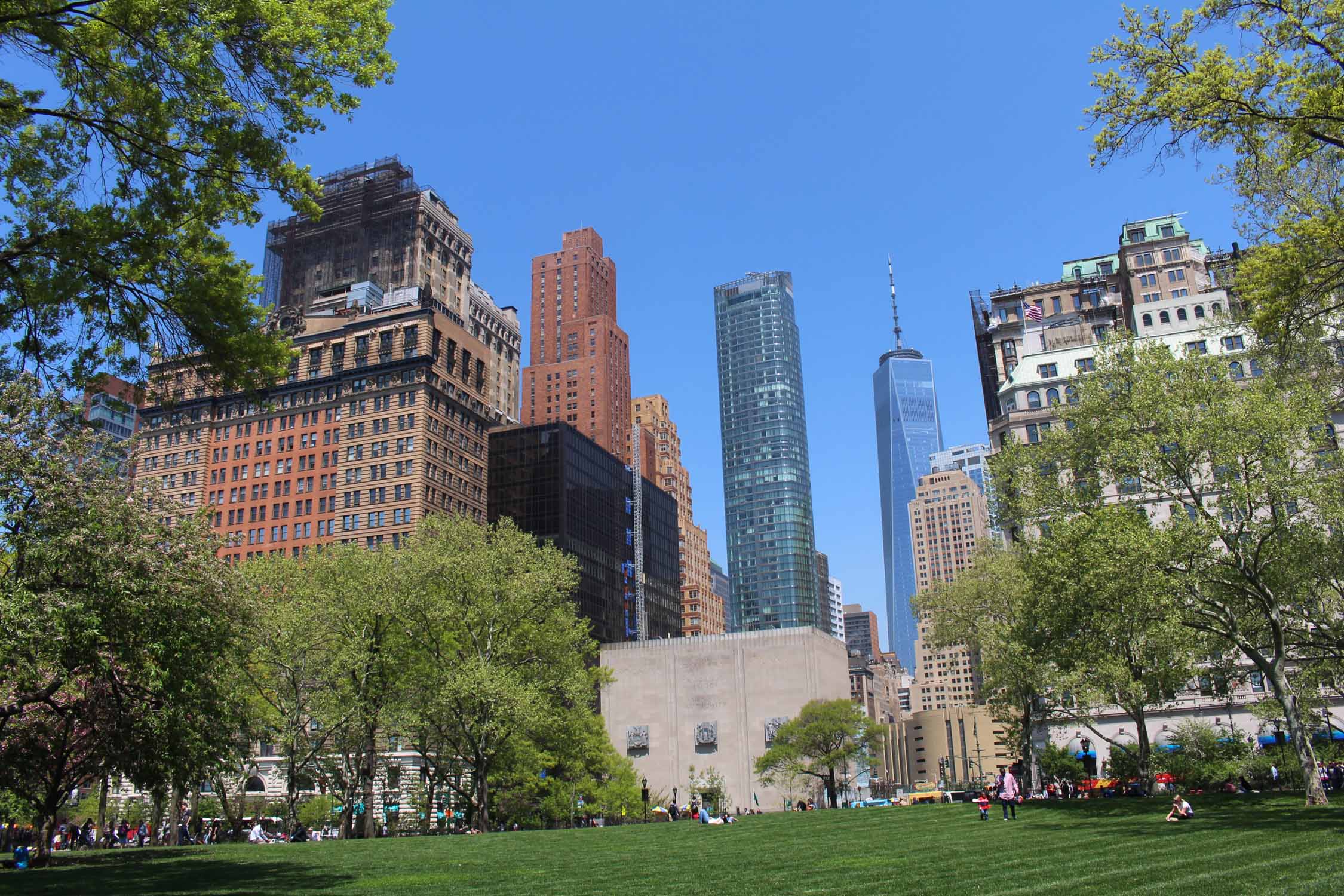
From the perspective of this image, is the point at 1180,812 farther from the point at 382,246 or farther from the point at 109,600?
the point at 382,246

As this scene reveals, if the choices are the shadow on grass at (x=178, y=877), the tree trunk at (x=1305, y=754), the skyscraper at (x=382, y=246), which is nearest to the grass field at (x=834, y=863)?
the shadow on grass at (x=178, y=877)

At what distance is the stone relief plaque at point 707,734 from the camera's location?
9388 centimetres

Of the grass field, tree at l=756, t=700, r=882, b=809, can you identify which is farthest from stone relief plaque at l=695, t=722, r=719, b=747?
the grass field

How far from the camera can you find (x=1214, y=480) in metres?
36.9

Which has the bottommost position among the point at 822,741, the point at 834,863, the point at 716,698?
the point at 822,741

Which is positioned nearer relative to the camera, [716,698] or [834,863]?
[834,863]

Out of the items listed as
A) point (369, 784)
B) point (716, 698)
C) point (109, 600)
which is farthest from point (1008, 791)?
point (716, 698)

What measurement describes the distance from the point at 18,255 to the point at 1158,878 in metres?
22.2

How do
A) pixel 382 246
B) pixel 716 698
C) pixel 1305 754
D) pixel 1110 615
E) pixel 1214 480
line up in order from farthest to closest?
pixel 382 246 → pixel 716 698 → pixel 1214 480 → pixel 1110 615 → pixel 1305 754

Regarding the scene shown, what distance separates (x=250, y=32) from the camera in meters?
16.3

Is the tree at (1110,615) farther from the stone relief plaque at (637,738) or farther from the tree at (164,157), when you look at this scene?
the stone relief plaque at (637,738)

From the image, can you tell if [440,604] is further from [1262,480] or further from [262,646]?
[1262,480]

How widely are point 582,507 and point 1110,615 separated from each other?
95.6 m

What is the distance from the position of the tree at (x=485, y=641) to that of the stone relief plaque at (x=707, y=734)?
38145 mm
